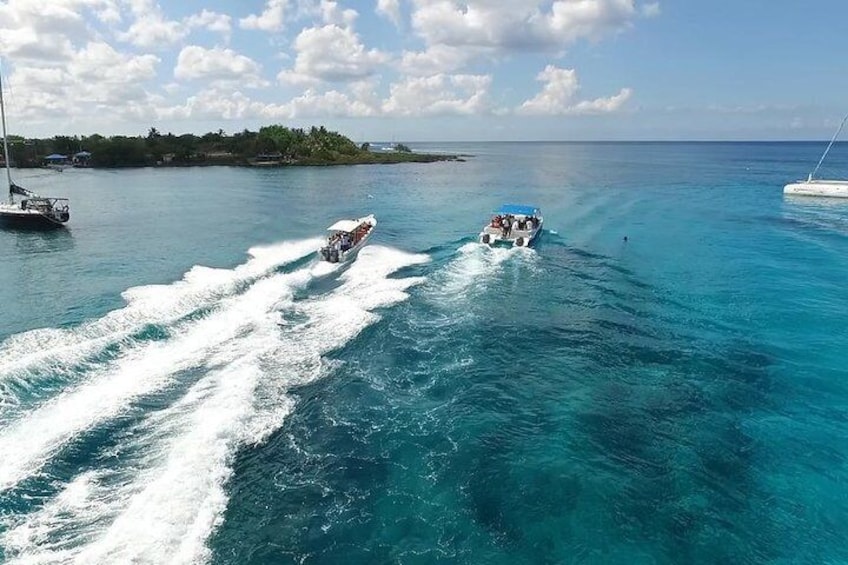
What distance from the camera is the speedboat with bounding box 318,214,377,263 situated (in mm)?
48781

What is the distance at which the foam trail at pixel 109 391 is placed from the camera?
67.5ft

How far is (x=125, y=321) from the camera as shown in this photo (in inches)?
1288

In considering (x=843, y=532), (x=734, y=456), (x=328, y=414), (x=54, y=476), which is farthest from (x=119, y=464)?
(x=843, y=532)

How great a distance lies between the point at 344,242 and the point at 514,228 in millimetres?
19048

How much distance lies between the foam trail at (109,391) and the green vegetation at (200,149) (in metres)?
150

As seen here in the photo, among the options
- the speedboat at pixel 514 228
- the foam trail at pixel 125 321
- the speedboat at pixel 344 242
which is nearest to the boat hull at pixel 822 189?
the speedboat at pixel 514 228

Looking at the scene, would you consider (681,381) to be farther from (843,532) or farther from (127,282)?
(127,282)

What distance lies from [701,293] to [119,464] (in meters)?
40.9

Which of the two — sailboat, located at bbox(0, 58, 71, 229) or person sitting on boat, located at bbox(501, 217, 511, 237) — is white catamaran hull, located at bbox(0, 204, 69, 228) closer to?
sailboat, located at bbox(0, 58, 71, 229)

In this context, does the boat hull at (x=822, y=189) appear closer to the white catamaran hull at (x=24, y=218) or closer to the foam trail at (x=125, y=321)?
the foam trail at (x=125, y=321)

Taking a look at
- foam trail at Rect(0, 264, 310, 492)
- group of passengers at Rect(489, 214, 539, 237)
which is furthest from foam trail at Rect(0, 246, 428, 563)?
group of passengers at Rect(489, 214, 539, 237)

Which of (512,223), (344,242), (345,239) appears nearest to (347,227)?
(345,239)

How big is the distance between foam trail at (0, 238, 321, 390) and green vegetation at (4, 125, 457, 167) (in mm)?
138278

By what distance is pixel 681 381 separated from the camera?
28344 millimetres
